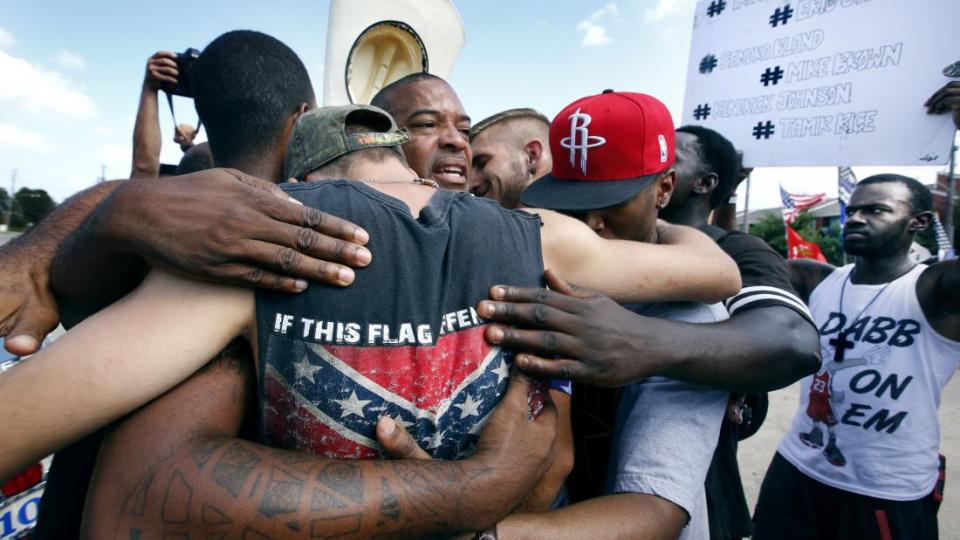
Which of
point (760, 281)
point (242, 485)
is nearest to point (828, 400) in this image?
point (760, 281)

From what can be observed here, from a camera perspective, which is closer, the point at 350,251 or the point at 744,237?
the point at 350,251

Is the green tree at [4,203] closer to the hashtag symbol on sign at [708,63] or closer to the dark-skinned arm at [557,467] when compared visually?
the hashtag symbol on sign at [708,63]

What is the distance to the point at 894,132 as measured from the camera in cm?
283

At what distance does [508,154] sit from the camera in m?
3.95

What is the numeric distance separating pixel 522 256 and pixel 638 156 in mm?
821

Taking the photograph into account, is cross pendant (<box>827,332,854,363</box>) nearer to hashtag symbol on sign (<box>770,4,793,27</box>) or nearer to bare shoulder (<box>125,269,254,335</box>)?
hashtag symbol on sign (<box>770,4,793,27</box>)

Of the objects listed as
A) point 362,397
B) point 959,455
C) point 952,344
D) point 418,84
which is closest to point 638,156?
point 362,397

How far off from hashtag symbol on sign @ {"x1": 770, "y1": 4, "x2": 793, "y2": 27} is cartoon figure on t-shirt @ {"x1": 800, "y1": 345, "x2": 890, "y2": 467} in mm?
2250

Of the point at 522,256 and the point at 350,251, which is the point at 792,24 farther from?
the point at 350,251

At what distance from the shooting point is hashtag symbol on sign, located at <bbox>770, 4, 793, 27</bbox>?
3.43 m

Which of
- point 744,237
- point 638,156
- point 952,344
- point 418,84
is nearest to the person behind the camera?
point 638,156

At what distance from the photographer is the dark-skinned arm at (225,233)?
3.83 feet

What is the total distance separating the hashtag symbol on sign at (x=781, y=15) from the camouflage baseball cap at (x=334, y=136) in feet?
10.3

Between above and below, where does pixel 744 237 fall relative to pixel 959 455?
above
